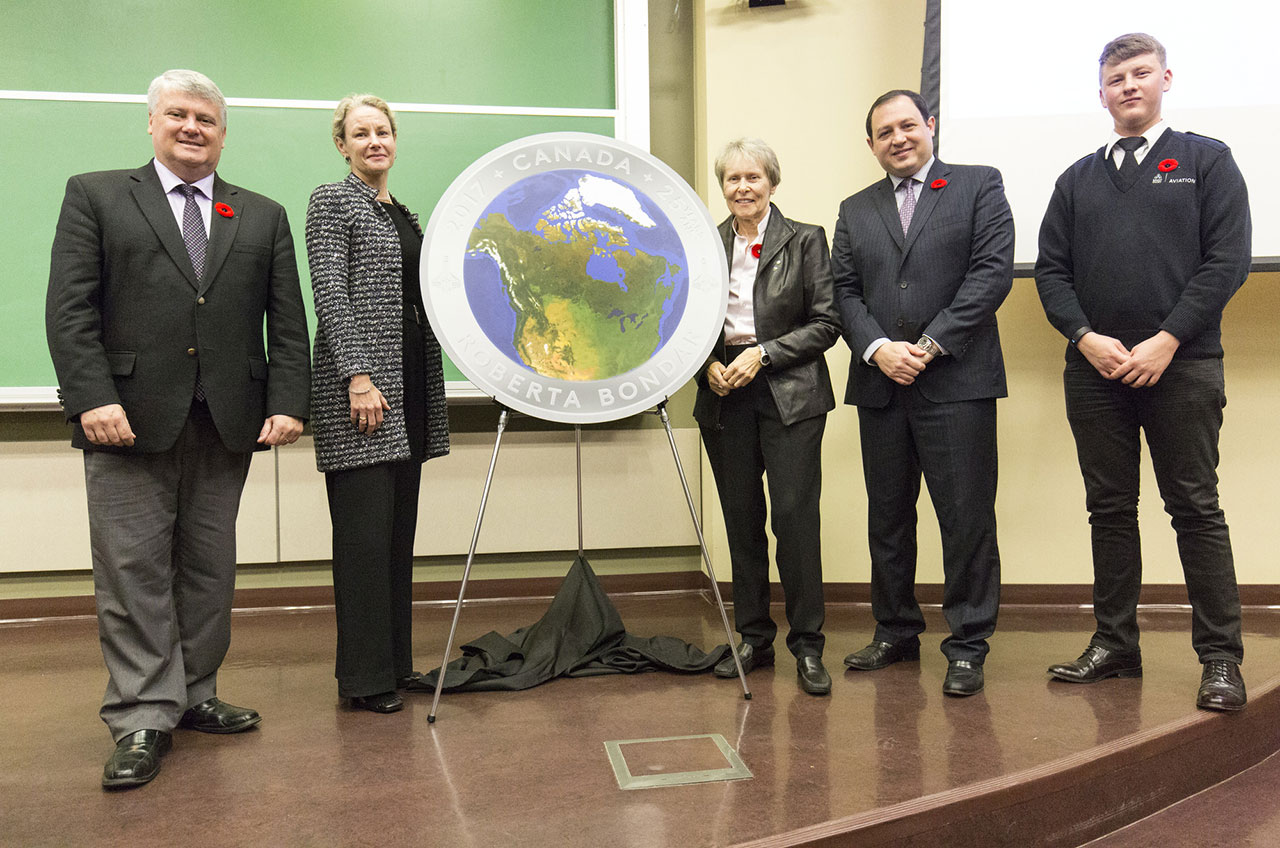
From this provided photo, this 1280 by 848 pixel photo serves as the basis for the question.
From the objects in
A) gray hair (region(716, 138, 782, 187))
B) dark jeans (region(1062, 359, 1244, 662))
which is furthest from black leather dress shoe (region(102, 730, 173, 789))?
dark jeans (region(1062, 359, 1244, 662))

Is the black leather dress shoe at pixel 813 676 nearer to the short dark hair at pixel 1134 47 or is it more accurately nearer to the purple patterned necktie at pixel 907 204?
the purple patterned necktie at pixel 907 204

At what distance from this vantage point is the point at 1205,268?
7.89ft

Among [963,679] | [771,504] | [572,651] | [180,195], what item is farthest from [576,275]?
[963,679]

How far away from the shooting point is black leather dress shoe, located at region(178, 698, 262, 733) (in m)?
2.31

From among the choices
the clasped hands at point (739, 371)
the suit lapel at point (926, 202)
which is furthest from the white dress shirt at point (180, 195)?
the suit lapel at point (926, 202)

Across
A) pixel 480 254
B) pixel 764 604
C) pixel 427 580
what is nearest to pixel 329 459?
pixel 480 254

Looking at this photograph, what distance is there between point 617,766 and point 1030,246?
2.53m

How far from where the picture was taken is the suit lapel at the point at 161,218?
214cm

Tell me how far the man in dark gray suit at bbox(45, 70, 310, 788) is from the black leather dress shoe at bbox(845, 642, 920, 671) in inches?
68.6

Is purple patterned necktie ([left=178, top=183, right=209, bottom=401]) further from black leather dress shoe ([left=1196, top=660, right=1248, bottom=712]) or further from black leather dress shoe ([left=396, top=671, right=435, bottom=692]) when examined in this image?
black leather dress shoe ([left=1196, top=660, right=1248, bottom=712])

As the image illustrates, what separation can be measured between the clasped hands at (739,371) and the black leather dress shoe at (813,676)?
0.81m

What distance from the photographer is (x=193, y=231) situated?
7.22 ft

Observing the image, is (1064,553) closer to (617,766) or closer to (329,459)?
(617,766)

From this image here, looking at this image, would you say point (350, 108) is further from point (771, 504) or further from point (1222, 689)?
point (1222, 689)
